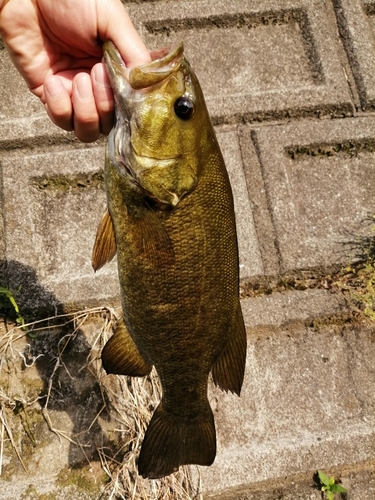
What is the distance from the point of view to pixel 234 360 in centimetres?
186

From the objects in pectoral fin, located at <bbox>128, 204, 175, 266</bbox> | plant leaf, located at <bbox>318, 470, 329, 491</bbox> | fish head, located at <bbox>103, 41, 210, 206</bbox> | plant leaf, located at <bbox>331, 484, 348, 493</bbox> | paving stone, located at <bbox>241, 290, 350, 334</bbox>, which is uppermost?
fish head, located at <bbox>103, 41, 210, 206</bbox>

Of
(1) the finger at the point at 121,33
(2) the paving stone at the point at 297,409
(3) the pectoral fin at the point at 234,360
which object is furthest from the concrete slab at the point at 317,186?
(1) the finger at the point at 121,33

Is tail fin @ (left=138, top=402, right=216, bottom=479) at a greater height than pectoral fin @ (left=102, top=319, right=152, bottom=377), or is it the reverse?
pectoral fin @ (left=102, top=319, right=152, bottom=377)

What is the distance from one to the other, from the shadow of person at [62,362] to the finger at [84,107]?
1217 millimetres

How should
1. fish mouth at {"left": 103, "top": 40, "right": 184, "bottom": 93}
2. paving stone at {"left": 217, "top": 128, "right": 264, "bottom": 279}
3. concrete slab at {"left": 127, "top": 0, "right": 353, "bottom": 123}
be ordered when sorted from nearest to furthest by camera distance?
1. fish mouth at {"left": 103, "top": 40, "right": 184, "bottom": 93}
2. paving stone at {"left": 217, "top": 128, "right": 264, "bottom": 279}
3. concrete slab at {"left": 127, "top": 0, "right": 353, "bottom": 123}

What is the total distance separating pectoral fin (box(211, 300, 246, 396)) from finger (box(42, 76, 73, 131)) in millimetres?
969

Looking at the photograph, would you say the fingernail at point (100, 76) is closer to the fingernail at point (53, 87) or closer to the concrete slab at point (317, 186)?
the fingernail at point (53, 87)

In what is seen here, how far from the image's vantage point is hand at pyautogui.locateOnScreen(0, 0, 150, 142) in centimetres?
173

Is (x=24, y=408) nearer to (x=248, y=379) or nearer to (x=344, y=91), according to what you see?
(x=248, y=379)

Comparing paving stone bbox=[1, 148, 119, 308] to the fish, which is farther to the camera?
paving stone bbox=[1, 148, 119, 308]

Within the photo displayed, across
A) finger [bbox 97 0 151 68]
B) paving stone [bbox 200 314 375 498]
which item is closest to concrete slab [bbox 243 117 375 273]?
paving stone [bbox 200 314 375 498]

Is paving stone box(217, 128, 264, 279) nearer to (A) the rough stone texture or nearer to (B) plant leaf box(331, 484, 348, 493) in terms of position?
(A) the rough stone texture

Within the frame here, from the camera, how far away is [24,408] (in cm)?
256

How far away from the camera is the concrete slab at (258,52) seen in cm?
344
